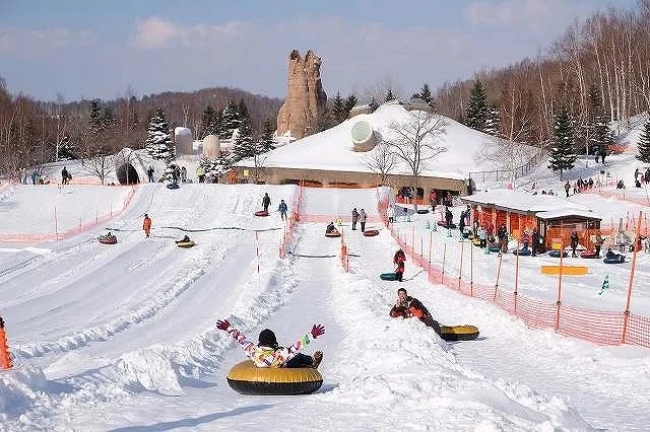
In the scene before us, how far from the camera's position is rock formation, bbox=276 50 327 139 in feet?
375

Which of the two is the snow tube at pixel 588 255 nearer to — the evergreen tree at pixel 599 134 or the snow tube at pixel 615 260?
the snow tube at pixel 615 260

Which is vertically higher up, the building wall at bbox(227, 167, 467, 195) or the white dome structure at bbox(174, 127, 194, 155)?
the white dome structure at bbox(174, 127, 194, 155)

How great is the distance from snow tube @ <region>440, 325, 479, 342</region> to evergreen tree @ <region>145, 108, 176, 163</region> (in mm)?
79068

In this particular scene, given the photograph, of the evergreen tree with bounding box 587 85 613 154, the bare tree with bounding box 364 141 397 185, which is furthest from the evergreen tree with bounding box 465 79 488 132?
the bare tree with bounding box 364 141 397 185

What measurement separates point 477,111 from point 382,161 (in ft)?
109

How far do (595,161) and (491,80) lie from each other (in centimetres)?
7275

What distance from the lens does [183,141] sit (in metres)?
103

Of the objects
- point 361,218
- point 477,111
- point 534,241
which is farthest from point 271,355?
point 477,111

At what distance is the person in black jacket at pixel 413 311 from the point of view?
15953 mm

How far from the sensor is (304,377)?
34.2 ft

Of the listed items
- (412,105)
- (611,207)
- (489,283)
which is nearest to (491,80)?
(412,105)

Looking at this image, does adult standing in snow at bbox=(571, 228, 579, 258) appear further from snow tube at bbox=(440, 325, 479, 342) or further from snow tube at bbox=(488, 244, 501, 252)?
snow tube at bbox=(440, 325, 479, 342)

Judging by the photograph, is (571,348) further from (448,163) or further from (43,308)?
(448,163)

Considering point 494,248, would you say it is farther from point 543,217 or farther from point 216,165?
point 216,165
